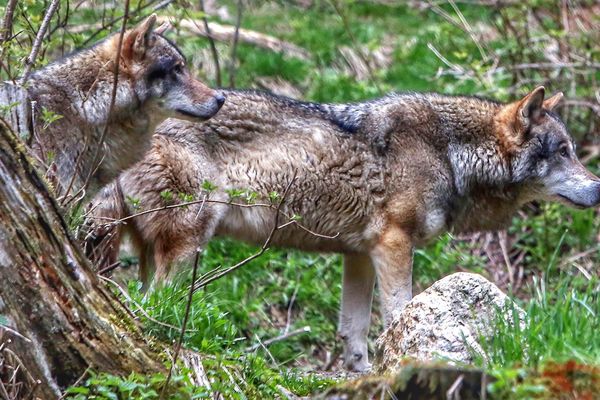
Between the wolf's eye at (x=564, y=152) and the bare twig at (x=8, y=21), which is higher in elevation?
the bare twig at (x=8, y=21)

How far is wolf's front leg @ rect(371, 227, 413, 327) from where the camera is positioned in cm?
769

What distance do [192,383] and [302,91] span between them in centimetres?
773

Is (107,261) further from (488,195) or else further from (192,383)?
(488,195)

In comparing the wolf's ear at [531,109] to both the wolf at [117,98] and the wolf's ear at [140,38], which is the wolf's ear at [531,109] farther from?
the wolf's ear at [140,38]

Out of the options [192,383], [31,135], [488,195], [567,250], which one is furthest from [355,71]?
[192,383]

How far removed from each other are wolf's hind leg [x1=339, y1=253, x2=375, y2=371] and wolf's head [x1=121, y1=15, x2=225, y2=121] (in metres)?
1.96

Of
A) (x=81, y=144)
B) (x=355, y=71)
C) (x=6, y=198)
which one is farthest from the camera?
(x=355, y=71)

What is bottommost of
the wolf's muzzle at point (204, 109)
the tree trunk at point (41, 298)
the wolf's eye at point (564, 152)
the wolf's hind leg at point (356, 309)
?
the wolf's hind leg at point (356, 309)

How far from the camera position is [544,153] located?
808cm

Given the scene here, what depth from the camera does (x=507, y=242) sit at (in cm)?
1085

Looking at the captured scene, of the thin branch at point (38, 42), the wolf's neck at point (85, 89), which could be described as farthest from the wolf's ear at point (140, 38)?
the thin branch at point (38, 42)

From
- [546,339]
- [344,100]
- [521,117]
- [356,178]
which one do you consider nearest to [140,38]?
[356,178]

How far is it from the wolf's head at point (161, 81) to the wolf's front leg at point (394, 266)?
5.65 ft

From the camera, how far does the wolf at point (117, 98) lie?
674cm
